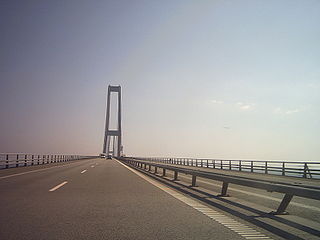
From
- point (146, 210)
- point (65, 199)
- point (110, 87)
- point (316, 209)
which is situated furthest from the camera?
Answer: point (110, 87)

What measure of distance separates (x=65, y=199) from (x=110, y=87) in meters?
94.1

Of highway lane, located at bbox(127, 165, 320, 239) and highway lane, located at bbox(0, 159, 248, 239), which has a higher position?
highway lane, located at bbox(127, 165, 320, 239)

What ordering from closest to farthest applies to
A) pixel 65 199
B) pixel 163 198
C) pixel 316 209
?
pixel 316 209
pixel 65 199
pixel 163 198

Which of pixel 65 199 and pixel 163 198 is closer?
pixel 65 199

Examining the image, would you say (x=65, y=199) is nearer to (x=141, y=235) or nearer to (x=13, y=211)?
(x=13, y=211)

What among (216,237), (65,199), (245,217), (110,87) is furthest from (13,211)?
(110,87)

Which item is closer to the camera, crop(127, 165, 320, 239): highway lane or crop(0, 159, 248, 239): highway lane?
crop(0, 159, 248, 239): highway lane

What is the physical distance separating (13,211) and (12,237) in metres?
2.45

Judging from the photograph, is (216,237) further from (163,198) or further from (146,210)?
(163,198)

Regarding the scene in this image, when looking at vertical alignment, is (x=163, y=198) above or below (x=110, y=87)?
below

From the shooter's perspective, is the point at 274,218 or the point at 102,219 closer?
the point at 102,219

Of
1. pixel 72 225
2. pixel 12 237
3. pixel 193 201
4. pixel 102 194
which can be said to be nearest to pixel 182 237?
pixel 72 225

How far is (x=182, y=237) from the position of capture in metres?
5.44

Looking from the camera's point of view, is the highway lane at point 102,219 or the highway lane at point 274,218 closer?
the highway lane at point 102,219
